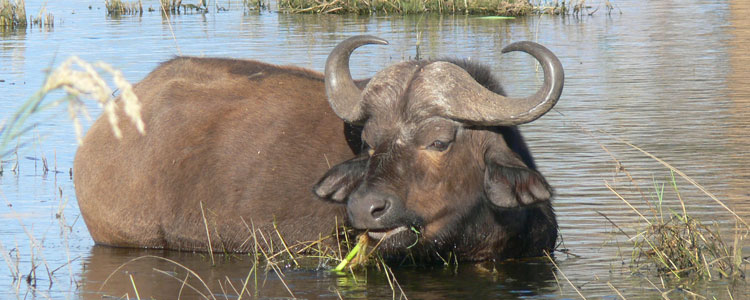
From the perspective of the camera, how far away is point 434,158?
5480mm

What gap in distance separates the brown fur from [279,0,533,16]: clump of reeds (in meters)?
15.8

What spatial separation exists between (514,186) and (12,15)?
1815 centimetres

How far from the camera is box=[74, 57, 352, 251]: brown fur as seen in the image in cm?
628

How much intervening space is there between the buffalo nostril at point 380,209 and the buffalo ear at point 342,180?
0.52 m

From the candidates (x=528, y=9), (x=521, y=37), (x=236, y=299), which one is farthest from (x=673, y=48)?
(x=236, y=299)

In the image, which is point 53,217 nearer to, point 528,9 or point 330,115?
point 330,115

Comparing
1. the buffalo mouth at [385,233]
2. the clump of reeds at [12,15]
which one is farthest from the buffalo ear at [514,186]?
the clump of reeds at [12,15]

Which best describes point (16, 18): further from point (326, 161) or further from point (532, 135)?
point (326, 161)

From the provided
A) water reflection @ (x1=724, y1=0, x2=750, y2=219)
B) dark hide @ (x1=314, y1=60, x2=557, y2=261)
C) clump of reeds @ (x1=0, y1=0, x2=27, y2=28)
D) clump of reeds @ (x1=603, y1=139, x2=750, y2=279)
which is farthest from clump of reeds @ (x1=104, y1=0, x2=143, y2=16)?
clump of reeds @ (x1=603, y1=139, x2=750, y2=279)

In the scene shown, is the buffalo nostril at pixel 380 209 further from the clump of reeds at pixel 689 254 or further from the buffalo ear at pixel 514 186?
the clump of reeds at pixel 689 254

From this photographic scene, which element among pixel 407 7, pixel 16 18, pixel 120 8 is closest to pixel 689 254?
pixel 407 7

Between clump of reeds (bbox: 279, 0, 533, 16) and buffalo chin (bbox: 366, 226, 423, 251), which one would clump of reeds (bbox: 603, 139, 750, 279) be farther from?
clump of reeds (bbox: 279, 0, 533, 16)

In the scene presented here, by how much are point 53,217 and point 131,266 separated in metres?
1.31

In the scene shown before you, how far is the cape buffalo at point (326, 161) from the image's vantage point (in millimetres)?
5441
